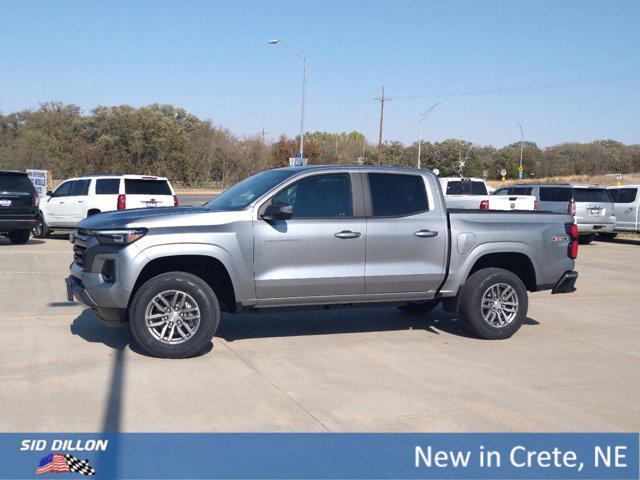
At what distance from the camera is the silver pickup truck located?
6.99 m

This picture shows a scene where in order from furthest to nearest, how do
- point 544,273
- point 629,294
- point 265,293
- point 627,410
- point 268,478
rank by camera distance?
point 629,294 → point 544,273 → point 265,293 → point 627,410 → point 268,478

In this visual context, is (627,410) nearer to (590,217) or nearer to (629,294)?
(629,294)

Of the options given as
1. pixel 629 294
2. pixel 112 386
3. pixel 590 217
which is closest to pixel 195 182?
pixel 590 217

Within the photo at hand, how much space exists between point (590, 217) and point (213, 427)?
19705 mm

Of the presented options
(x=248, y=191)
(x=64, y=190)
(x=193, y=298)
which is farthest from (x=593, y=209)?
(x=193, y=298)

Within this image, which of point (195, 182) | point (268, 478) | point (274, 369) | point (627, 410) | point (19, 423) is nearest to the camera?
point (268, 478)

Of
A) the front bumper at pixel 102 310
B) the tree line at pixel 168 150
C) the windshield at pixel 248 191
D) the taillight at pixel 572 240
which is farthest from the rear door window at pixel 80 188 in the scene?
the tree line at pixel 168 150

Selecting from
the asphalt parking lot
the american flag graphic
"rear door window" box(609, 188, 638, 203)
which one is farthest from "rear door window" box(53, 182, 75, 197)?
"rear door window" box(609, 188, 638, 203)

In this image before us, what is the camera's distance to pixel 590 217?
22391mm

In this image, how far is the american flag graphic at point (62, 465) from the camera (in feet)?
14.5

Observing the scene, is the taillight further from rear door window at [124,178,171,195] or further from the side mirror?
rear door window at [124,178,171,195]

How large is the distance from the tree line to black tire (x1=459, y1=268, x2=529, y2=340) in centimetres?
3888

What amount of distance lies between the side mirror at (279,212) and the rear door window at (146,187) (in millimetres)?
12114

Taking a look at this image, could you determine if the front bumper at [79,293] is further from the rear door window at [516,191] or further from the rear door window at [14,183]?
the rear door window at [516,191]
